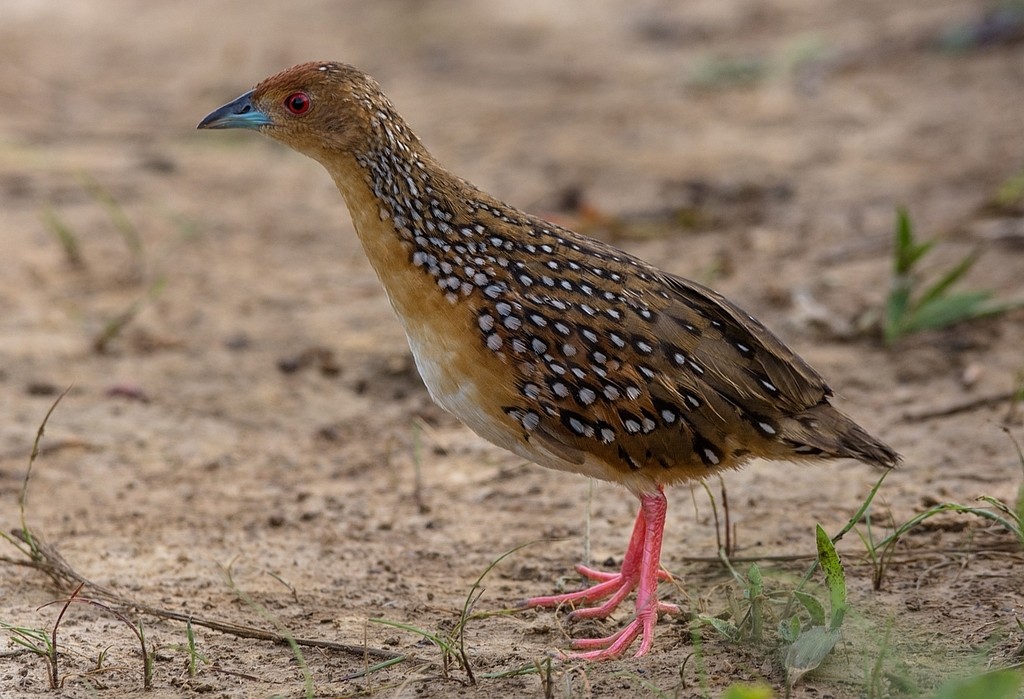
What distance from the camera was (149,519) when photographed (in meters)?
5.28

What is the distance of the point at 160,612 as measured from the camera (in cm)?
429

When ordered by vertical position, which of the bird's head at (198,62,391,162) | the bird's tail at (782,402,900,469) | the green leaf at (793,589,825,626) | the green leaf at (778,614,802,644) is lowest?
the green leaf at (778,614,802,644)

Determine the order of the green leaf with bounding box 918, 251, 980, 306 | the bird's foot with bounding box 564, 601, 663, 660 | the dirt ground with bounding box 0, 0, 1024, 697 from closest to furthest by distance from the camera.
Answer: the bird's foot with bounding box 564, 601, 663, 660
the dirt ground with bounding box 0, 0, 1024, 697
the green leaf with bounding box 918, 251, 980, 306

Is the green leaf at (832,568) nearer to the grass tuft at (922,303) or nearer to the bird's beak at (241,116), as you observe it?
the bird's beak at (241,116)

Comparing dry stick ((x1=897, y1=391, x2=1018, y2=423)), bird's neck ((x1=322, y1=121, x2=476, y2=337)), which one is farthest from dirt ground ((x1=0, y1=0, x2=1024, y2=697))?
bird's neck ((x1=322, y1=121, x2=476, y2=337))

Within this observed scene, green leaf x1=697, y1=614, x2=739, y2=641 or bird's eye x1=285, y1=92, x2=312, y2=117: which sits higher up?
bird's eye x1=285, y1=92, x2=312, y2=117

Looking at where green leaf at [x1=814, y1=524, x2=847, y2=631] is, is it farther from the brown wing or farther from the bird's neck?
the bird's neck

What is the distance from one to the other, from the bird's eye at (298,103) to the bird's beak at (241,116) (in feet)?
0.40

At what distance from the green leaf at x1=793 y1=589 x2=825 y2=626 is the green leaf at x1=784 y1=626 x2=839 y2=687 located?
74mm

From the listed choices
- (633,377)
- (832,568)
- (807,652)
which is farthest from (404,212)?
(807,652)

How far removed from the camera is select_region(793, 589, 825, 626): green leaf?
3.88 m

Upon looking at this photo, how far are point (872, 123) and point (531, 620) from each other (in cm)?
668

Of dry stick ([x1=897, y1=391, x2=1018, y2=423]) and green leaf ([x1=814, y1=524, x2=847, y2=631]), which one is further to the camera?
dry stick ([x1=897, y1=391, x2=1018, y2=423])

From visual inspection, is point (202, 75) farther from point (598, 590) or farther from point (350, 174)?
point (598, 590)
